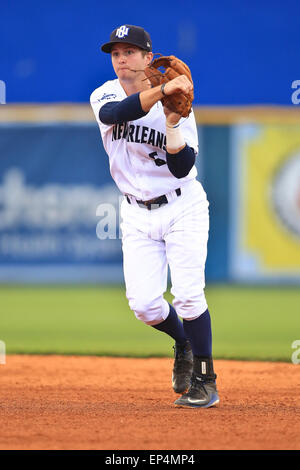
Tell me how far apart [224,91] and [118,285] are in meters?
5.23

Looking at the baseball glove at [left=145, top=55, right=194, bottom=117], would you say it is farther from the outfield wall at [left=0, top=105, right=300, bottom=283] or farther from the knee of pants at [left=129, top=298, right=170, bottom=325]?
the outfield wall at [left=0, top=105, right=300, bottom=283]

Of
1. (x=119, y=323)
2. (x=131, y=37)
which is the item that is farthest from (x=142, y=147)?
(x=119, y=323)

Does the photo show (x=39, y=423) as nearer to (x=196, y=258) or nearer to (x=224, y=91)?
(x=196, y=258)

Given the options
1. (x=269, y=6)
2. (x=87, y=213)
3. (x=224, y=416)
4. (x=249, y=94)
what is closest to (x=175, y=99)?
(x=224, y=416)

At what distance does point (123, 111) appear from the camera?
357 centimetres

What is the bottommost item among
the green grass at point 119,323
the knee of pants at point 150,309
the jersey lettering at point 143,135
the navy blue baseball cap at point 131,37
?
the green grass at point 119,323

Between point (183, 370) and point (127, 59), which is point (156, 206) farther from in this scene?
point (183, 370)

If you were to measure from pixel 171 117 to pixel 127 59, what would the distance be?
417 millimetres

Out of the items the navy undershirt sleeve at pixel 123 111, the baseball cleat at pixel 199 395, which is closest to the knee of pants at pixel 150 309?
the baseball cleat at pixel 199 395

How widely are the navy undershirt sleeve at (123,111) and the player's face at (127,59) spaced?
191mm

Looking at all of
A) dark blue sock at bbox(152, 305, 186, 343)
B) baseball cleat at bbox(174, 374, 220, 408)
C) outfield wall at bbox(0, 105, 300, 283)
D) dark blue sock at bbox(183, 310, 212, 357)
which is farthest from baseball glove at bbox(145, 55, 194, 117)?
outfield wall at bbox(0, 105, 300, 283)

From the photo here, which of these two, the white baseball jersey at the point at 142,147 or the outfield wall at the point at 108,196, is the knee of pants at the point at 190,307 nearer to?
the white baseball jersey at the point at 142,147

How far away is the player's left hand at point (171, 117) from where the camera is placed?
3.57 meters

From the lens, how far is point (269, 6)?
46.8 feet
